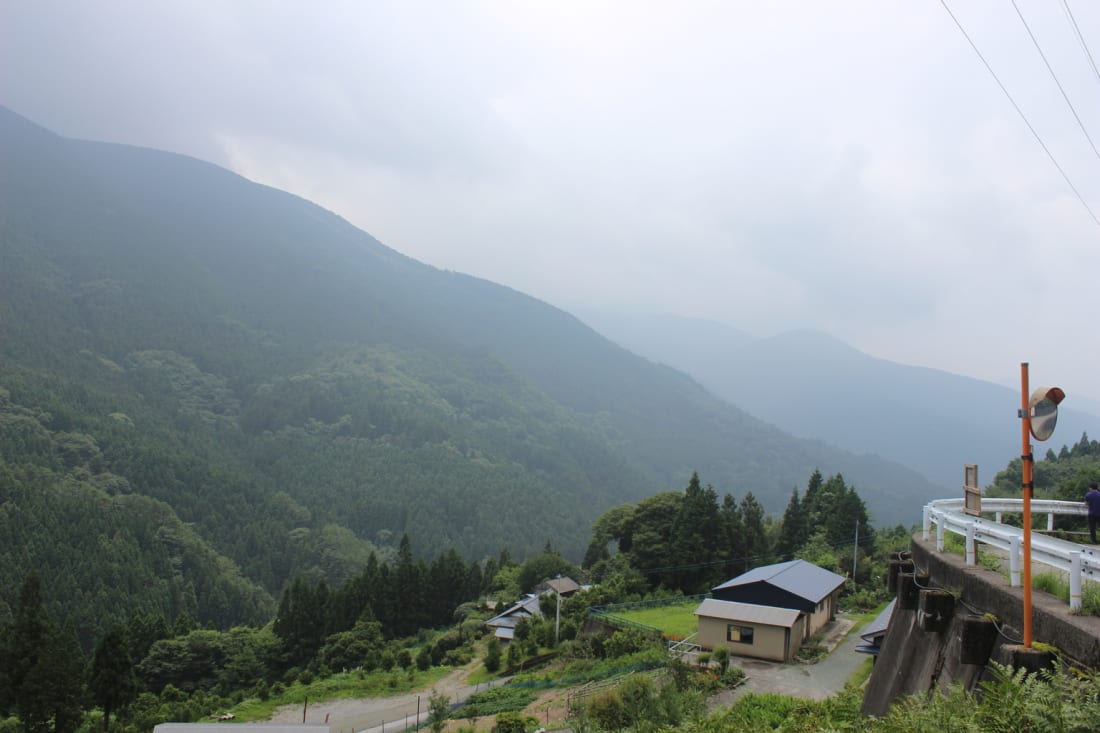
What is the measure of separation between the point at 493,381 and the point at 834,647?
16195 cm

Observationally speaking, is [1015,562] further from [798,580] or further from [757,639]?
[798,580]

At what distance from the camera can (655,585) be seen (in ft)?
113

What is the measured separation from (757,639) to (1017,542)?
1849 centimetres

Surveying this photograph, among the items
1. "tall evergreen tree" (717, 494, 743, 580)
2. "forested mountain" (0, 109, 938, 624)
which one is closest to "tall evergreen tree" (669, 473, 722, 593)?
"tall evergreen tree" (717, 494, 743, 580)

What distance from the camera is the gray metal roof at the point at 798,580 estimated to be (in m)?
23.9

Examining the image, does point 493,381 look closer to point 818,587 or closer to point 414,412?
point 414,412

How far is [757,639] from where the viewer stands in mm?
21922

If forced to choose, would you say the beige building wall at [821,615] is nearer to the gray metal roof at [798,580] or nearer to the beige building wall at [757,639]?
the gray metal roof at [798,580]

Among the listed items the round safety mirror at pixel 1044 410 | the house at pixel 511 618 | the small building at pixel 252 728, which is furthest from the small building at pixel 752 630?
the round safety mirror at pixel 1044 410

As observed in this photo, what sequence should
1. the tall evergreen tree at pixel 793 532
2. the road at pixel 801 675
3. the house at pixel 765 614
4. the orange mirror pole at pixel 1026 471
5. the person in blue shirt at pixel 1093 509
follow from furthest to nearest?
the tall evergreen tree at pixel 793 532, the house at pixel 765 614, the road at pixel 801 675, the person in blue shirt at pixel 1093 509, the orange mirror pole at pixel 1026 471

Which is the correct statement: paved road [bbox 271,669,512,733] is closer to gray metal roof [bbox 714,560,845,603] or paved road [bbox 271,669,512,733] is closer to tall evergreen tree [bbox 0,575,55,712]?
tall evergreen tree [bbox 0,575,55,712]

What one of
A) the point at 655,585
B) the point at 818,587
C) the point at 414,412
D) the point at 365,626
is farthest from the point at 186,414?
the point at 818,587

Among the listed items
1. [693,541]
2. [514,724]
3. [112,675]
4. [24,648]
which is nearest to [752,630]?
[514,724]

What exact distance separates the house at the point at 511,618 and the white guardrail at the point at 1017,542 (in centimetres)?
2728
